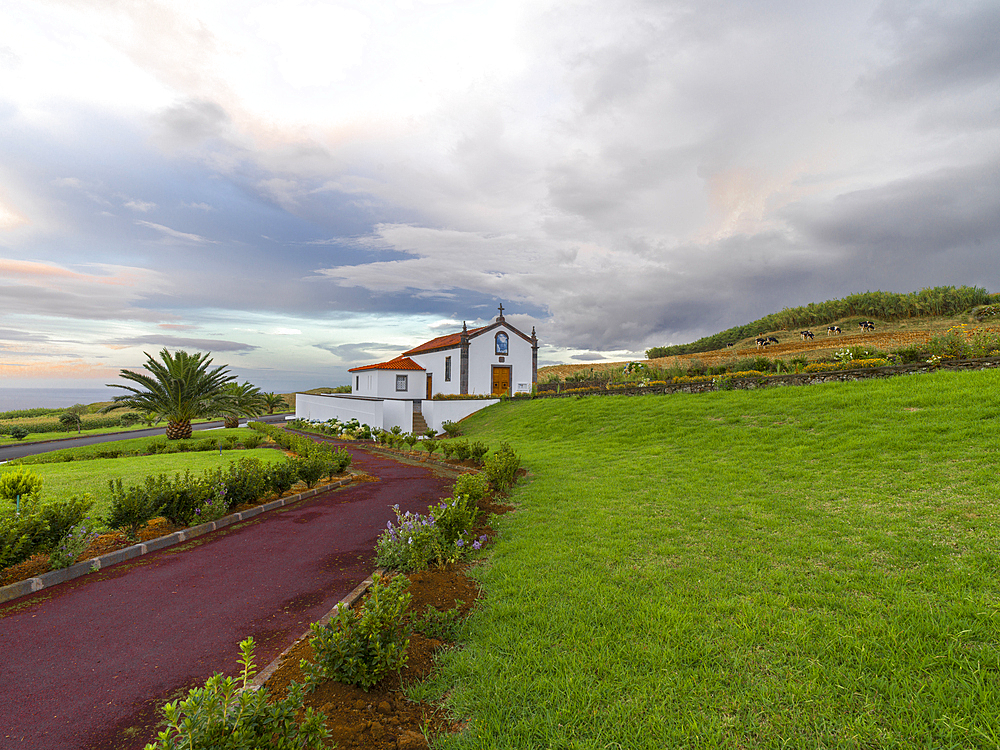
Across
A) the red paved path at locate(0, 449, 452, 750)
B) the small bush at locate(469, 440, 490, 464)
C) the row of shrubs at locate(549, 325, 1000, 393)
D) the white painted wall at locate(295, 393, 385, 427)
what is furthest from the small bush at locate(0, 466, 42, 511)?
the row of shrubs at locate(549, 325, 1000, 393)

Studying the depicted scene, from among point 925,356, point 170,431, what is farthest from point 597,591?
point 170,431

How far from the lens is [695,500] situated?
25.4 ft

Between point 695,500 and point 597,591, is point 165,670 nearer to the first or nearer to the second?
point 597,591

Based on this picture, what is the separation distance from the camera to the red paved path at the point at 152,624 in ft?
10.6

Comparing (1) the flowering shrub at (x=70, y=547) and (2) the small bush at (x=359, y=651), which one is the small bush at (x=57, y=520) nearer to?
(1) the flowering shrub at (x=70, y=547)

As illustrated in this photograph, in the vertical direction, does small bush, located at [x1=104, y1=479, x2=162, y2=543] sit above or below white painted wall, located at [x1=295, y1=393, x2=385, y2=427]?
below

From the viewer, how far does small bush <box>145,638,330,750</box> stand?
80.4 inches

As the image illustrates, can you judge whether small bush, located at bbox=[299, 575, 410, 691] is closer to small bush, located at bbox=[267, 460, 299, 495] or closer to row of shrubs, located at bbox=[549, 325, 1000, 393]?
small bush, located at bbox=[267, 460, 299, 495]

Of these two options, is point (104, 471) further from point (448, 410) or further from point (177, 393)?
point (448, 410)

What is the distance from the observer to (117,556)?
6211 millimetres

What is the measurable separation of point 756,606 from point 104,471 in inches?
582

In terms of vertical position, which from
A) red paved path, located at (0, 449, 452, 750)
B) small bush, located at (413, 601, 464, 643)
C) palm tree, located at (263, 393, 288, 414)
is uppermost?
palm tree, located at (263, 393, 288, 414)

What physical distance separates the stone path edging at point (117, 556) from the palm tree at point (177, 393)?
14.2 meters

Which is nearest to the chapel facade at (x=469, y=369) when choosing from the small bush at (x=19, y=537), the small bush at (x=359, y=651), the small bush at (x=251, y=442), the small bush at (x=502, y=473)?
the small bush at (x=251, y=442)
